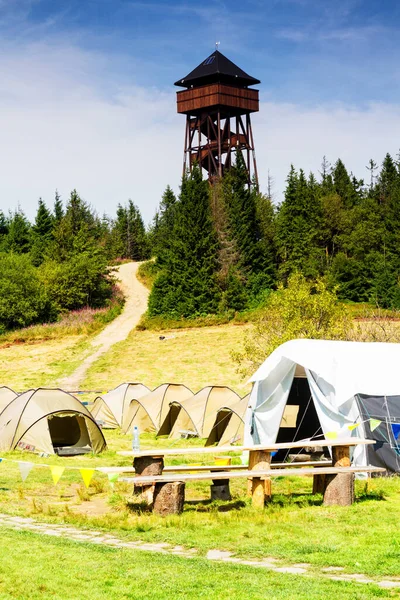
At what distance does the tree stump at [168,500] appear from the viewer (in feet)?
41.4

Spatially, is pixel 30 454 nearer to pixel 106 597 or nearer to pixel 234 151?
pixel 106 597

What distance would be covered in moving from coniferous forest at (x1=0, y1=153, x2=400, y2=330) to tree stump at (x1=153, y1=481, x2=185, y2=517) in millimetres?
38550

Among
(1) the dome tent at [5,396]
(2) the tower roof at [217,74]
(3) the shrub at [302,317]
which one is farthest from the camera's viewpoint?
(2) the tower roof at [217,74]

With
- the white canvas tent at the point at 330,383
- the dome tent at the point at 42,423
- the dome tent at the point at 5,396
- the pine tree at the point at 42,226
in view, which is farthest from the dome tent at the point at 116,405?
the pine tree at the point at 42,226

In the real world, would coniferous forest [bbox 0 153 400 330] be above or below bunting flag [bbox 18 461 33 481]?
above

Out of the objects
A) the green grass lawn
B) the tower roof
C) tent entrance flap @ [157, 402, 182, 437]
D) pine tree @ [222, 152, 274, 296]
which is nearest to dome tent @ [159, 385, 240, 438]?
tent entrance flap @ [157, 402, 182, 437]

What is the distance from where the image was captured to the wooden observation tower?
6397cm

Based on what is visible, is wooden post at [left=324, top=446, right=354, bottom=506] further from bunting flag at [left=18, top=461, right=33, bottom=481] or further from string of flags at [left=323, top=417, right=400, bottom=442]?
bunting flag at [left=18, top=461, right=33, bottom=481]

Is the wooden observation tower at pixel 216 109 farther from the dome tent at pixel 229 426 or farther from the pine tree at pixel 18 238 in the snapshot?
the dome tent at pixel 229 426

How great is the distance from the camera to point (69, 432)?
23.2 meters

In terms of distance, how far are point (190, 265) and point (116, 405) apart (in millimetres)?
28014

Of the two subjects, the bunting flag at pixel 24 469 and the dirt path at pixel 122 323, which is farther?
the dirt path at pixel 122 323

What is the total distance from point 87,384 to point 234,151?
3231 centimetres

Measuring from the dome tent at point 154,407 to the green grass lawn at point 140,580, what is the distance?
17037mm
